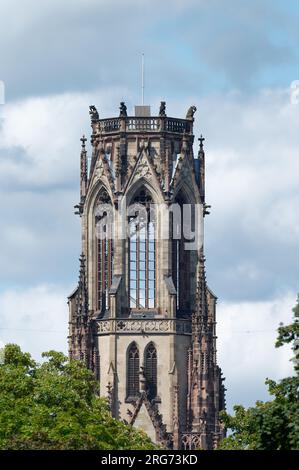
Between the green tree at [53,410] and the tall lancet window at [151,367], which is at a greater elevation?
the tall lancet window at [151,367]

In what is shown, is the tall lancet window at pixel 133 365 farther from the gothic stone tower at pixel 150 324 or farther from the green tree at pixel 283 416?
the green tree at pixel 283 416

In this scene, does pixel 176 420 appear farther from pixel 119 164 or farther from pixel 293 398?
pixel 293 398

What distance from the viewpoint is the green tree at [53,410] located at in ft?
423

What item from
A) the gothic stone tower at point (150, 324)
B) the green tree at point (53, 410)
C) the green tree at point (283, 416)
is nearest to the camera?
the green tree at point (283, 416)

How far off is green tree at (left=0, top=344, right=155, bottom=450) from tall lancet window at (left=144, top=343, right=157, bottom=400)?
89.2 feet

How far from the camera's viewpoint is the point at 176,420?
196000 millimetres

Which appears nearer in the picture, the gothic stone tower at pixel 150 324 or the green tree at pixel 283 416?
the green tree at pixel 283 416

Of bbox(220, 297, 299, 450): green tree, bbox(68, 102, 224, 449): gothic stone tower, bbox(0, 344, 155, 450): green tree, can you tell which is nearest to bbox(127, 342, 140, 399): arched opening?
bbox(68, 102, 224, 449): gothic stone tower

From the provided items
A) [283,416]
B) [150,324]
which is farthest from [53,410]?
[150,324]

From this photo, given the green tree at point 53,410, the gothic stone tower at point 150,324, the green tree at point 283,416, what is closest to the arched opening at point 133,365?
the gothic stone tower at point 150,324

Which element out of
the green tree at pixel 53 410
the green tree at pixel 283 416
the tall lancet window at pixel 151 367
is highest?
the tall lancet window at pixel 151 367

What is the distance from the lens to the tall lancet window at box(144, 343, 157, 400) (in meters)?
198

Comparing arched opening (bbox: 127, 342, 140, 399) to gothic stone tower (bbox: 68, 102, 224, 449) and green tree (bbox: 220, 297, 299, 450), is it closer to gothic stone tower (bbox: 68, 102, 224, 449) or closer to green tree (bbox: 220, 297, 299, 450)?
gothic stone tower (bbox: 68, 102, 224, 449)

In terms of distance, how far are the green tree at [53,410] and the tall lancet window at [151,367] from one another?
89.2 ft
